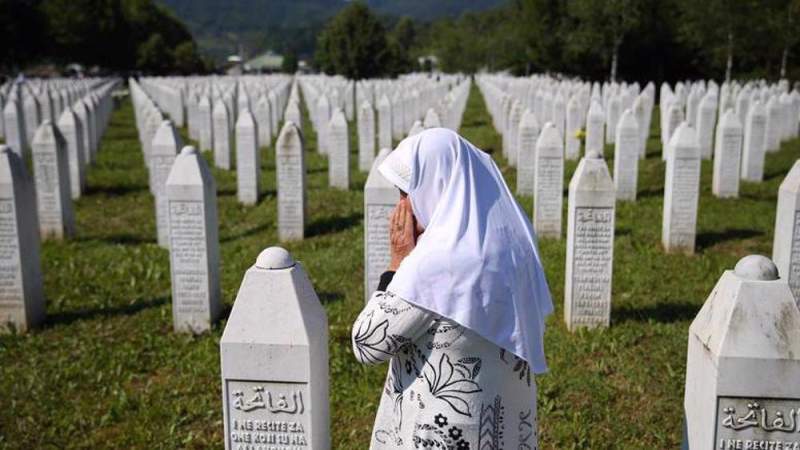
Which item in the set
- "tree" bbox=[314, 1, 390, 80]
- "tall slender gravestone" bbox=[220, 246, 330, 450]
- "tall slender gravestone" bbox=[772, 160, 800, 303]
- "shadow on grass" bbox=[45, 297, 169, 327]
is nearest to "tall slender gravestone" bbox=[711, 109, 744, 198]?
"tall slender gravestone" bbox=[772, 160, 800, 303]

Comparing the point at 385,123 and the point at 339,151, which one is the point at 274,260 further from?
the point at 385,123

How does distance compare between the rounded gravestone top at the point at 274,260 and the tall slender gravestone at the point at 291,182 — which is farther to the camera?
the tall slender gravestone at the point at 291,182

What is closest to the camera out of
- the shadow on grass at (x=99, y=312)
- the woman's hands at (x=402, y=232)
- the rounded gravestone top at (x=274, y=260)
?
the woman's hands at (x=402, y=232)

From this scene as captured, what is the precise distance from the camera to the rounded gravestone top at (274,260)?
3.12m

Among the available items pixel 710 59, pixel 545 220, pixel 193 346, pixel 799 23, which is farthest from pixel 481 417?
pixel 710 59

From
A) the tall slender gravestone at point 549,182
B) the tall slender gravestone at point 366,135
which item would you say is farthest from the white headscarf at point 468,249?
the tall slender gravestone at point 366,135

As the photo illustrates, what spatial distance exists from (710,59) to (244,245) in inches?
1261

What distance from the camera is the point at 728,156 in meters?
12.2

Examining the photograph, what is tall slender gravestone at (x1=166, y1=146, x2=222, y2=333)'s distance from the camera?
7.02m

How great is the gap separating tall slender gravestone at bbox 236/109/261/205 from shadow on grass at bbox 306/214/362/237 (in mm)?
1723

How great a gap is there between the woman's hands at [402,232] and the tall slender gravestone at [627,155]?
9709 mm

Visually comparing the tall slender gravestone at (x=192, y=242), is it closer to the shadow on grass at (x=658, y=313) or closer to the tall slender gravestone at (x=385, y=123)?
the shadow on grass at (x=658, y=313)

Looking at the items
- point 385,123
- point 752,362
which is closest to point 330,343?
point 752,362

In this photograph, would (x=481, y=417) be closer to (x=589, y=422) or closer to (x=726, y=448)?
(x=726, y=448)
